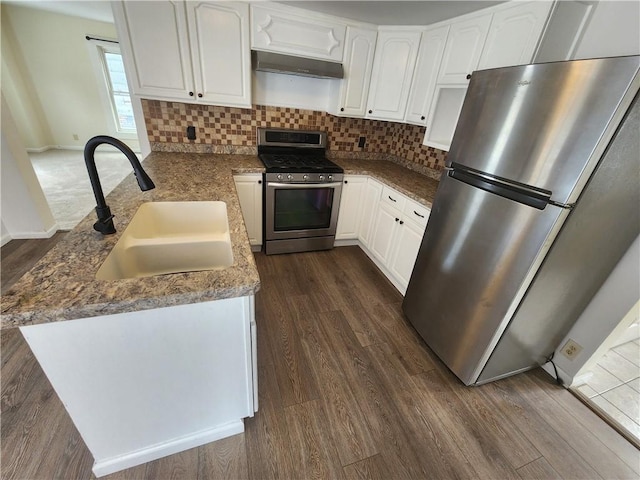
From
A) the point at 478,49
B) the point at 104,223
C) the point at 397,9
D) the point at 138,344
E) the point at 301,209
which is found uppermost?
the point at 397,9

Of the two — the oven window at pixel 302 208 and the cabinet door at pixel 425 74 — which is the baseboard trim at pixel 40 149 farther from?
the cabinet door at pixel 425 74

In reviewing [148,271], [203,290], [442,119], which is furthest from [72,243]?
[442,119]

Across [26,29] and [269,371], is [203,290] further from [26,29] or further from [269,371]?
[26,29]

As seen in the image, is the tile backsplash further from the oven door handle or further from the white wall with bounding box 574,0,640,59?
the white wall with bounding box 574,0,640,59

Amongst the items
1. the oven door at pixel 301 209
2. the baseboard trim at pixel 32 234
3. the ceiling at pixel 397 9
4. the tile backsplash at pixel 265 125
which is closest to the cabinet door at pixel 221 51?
the tile backsplash at pixel 265 125

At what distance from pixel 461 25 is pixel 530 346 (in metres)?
2.21

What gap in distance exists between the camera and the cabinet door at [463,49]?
1.78 meters

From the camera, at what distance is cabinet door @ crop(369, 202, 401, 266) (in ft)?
7.93

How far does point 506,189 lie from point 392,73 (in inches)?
69.5

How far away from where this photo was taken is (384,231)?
2561mm

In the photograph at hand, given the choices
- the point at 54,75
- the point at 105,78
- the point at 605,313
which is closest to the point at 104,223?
the point at 605,313

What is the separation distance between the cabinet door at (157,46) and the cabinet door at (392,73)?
1.61 metres

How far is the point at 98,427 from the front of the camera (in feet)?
3.37

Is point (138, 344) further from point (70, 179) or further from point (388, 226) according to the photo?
point (70, 179)
